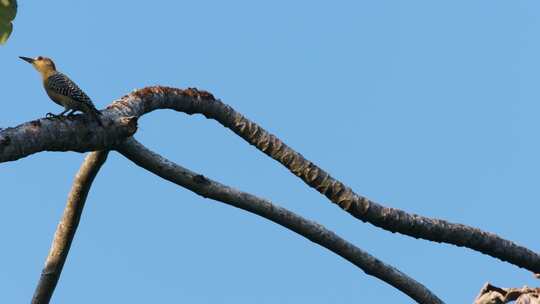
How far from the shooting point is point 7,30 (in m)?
6.81

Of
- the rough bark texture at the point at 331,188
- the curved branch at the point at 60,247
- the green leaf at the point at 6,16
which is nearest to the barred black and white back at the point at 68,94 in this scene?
the rough bark texture at the point at 331,188

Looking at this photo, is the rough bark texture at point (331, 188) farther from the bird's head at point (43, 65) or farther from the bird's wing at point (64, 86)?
the bird's head at point (43, 65)

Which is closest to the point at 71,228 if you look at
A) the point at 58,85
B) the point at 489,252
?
the point at 58,85

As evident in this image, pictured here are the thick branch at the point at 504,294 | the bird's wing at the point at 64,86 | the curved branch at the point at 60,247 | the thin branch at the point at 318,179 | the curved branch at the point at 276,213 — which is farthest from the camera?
the curved branch at the point at 60,247

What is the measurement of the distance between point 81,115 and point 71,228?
187 centimetres

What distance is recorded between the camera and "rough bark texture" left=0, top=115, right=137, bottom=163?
708 centimetres

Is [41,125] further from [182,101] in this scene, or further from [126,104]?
[182,101]

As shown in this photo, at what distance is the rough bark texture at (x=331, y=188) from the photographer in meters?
9.23

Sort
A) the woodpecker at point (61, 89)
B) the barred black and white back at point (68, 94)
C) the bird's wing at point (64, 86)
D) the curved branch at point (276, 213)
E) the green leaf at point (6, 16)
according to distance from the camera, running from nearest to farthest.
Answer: the green leaf at point (6, 16)
the barred black and white back at point (68, 94)
the woodpecker at point (61, 89)
the curved branch at point (276, 213)
the bird's wing at point (64, 86)

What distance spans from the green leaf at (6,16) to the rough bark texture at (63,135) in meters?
0.69

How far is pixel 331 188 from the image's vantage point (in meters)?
9.28

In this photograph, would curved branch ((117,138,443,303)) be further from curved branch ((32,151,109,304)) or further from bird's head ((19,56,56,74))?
bird's head ((19,56,56,74))

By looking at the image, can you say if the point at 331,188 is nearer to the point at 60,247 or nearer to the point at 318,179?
the point at 318,179

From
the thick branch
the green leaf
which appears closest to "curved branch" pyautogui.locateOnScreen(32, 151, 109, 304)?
the green leaf
